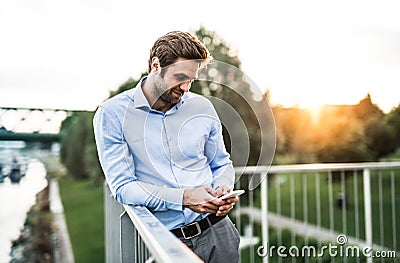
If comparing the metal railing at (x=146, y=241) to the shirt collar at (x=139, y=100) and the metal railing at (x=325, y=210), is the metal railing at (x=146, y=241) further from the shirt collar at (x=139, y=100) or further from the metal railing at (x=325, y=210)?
the metal railing at (x=325, y=210)

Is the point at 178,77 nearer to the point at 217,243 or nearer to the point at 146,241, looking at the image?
the point at 217,243

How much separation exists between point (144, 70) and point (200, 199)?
414 centimetres

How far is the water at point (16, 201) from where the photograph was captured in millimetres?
5461

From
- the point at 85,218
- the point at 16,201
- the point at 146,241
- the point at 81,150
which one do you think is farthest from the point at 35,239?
the point at 146,241

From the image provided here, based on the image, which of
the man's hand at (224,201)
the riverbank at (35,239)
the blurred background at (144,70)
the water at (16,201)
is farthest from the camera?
the riverbank at (35,239)

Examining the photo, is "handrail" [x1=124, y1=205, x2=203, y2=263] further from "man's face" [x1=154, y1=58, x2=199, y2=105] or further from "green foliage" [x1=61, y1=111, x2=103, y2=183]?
"green foliage" [x1=61, y1=111, x2=103, y2=183]

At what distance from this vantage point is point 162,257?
0.74m

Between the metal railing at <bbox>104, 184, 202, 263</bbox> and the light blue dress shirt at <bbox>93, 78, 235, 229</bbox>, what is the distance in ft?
0.38

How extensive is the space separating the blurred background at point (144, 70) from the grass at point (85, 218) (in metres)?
0.07

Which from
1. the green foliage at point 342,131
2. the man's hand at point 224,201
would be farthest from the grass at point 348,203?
the man's hand at point 224,201

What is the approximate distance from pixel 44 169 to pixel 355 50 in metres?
3.89

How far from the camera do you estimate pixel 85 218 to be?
320 inches

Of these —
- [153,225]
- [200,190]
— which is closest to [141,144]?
[200,190]

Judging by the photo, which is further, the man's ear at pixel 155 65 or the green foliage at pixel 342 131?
the green foliage at pixel 342 131
